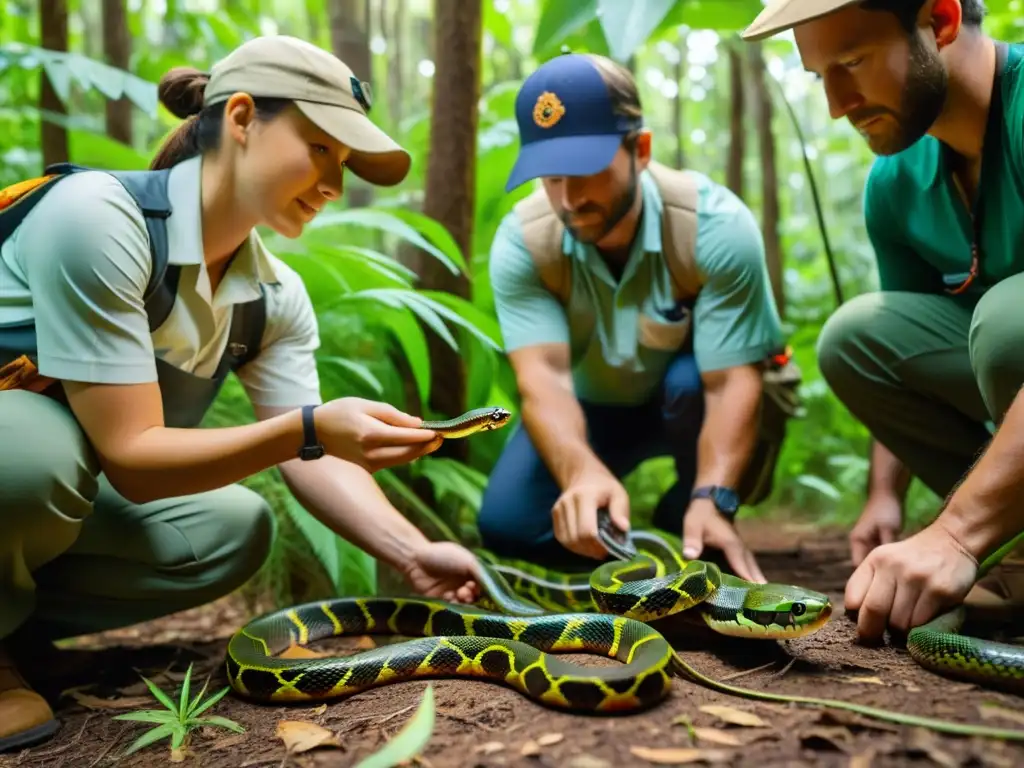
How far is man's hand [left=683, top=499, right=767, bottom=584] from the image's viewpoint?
3062 mm

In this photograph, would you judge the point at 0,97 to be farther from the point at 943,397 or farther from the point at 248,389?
the point at 943,397

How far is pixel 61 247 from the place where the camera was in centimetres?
207

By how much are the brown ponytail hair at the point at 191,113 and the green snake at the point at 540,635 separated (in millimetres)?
→ 977

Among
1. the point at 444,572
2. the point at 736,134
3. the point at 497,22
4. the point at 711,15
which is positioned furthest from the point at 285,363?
the point at 736,134

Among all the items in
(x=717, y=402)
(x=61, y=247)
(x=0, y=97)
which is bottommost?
(x=717, y=402)

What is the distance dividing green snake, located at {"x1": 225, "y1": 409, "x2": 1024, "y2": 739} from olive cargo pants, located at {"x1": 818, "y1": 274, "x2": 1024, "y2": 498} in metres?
1.10

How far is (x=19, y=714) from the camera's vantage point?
2273 mm

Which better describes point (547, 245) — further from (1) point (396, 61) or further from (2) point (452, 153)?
(1) point (396, 61)

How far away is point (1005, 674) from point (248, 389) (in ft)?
7.68

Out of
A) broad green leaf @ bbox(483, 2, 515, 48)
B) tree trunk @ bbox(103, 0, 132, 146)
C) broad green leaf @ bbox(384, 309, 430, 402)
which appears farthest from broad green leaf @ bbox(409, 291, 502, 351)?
tree trunk @ bbox(103, 0, 132, 146)

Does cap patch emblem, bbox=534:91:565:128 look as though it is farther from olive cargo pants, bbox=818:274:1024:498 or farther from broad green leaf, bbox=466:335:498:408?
olive cargo pants, bbox=818:274:1024:498

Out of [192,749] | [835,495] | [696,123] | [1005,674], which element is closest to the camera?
[1005,674]

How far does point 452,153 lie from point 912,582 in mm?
2706

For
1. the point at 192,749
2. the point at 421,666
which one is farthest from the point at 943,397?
the point at 192,749
